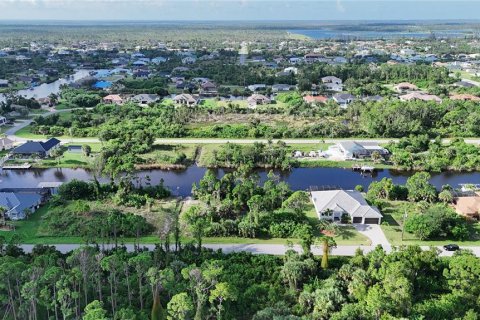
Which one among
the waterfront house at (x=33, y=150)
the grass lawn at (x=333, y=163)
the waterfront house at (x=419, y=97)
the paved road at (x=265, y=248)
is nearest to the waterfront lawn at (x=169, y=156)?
the waterfront house at (x=33, y=150)

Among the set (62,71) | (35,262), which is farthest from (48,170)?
(62,71)

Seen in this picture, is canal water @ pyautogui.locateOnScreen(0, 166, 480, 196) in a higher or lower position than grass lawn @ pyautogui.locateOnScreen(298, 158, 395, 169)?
lower

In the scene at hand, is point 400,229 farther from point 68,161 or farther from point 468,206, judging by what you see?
point 68,161

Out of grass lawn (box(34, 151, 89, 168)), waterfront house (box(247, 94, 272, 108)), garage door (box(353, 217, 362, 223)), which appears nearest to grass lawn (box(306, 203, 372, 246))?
garage door (box(353, 217, 362, 223))

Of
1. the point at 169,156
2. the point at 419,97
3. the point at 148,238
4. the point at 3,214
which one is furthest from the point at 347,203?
the point at 419,97

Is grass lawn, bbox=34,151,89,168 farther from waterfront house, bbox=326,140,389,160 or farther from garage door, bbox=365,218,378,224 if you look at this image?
garage door, bbox=365,218,378,224

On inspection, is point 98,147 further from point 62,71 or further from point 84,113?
point 62,71
